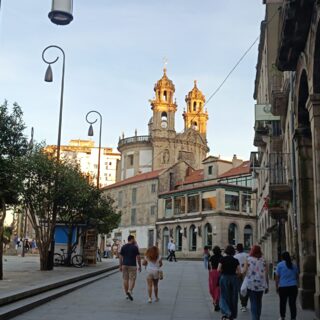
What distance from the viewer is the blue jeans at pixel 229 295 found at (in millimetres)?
10552

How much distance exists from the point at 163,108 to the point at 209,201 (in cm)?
3356

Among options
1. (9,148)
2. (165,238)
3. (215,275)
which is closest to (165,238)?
(165,238)

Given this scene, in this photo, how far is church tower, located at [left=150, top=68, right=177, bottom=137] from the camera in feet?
289

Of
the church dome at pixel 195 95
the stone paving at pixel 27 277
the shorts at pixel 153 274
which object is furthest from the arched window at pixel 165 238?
the shorts at pixel 153 274

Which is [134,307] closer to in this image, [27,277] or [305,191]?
[305,191]

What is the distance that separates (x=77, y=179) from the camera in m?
26.6

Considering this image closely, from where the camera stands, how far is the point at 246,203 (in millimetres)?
61375

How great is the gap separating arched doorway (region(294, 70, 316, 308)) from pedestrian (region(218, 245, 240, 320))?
344 cm

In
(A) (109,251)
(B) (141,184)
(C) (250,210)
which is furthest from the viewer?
(B) (141,184)

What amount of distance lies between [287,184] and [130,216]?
56.2 m

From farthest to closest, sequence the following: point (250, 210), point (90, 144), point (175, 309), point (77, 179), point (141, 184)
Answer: point (90, 144) → point (141, 184) → point (250, 210) → point (77, 179) → point (175, 309)

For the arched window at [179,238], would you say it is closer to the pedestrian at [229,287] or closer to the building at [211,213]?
the building at [211,213]

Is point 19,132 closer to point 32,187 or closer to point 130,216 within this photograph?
point 32,187

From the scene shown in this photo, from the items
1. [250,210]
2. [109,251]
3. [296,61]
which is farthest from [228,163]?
[296,61]
